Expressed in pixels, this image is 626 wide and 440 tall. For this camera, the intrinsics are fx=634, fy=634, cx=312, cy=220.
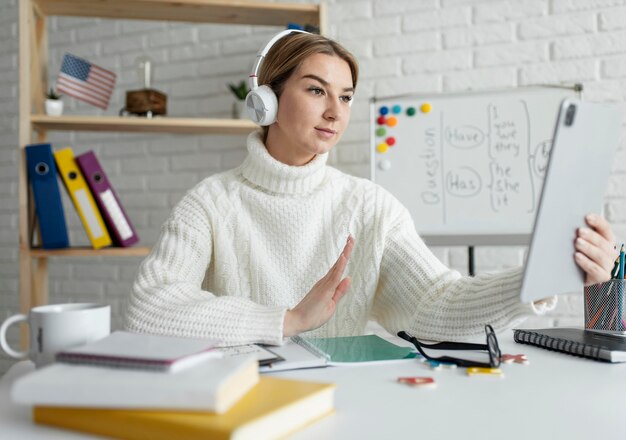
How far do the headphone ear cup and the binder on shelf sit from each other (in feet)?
3.56

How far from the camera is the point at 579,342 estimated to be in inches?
37.4

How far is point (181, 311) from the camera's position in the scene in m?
1.03

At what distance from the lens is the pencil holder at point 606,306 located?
3.44 feet

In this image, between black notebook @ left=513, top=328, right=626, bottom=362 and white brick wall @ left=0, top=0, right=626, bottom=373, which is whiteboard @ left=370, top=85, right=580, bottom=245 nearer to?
white brick wall @ left=0, top=0, right=626, bottom=373

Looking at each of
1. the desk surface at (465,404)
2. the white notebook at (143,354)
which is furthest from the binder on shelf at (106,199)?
the white notebook at (143,354)

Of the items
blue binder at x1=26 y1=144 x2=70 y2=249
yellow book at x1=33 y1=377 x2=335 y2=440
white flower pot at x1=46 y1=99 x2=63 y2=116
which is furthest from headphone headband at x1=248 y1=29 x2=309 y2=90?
white flower pot at x1=46 y1=99 x2=63 y2=116

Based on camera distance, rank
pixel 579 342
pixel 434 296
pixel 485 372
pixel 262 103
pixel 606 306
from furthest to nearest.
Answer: pixel 262 103, pixel 434 296, pixel 606 306, pixel 579 342, pixel 485 372

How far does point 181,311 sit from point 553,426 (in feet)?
2.01

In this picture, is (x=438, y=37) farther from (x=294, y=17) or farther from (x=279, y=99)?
(x=279, y=99)

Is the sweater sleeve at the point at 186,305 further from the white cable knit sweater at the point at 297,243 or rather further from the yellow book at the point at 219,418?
the yellow book at the point at 219,418

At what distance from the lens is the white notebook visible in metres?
0.59

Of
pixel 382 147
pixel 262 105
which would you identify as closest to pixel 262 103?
pixel 262 105

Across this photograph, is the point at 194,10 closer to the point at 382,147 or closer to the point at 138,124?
the point at 138,124

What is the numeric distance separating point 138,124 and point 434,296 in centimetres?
159
